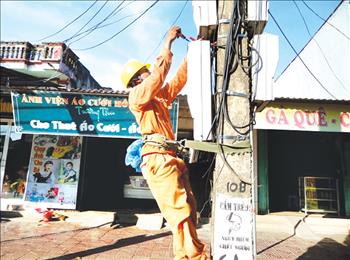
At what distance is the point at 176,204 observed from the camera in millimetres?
2719

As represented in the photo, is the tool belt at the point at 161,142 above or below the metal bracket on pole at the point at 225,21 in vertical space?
below

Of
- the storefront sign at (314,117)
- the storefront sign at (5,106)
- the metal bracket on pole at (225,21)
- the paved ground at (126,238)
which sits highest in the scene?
the storefront sign at (5,106)

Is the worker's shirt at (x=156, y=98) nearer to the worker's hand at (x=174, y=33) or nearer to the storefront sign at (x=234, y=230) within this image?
the worker's hand at (x=174, y=33)

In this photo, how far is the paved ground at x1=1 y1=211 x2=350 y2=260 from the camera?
19.3ft

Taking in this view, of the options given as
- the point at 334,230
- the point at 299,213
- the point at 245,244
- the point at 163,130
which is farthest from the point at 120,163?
the point at 245,244

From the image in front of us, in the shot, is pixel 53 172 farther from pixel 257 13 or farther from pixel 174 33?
pixel 257 13

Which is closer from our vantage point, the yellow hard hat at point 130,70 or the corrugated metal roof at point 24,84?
the yellow hard hat at point 130,70

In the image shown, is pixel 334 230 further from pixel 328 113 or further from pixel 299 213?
pixel 328 113

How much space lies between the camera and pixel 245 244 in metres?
→ 2.54

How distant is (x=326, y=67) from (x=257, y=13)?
9693mm

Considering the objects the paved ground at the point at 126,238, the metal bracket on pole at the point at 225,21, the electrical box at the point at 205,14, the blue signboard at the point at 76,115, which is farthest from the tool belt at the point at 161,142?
the blue signboard at the point at 76,115

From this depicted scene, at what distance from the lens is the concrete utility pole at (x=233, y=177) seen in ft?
8.39

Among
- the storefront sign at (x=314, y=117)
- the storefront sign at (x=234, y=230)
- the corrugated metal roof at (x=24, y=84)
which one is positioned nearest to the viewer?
the storefront sign at (x=234, y=230)

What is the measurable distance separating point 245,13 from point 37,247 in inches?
241
